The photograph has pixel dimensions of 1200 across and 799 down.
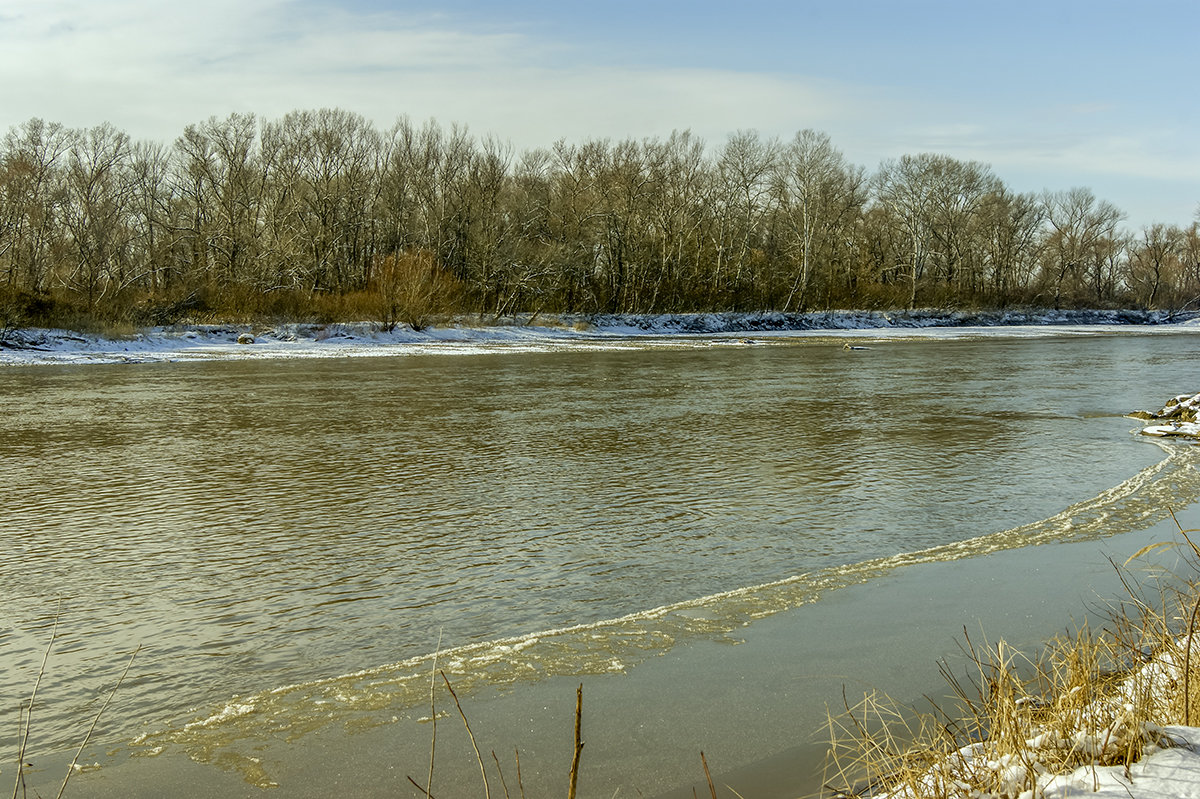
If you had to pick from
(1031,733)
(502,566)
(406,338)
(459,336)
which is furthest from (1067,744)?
(459,336)

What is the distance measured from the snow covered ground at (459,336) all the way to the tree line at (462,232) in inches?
65.6

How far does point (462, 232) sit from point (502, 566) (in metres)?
50.7

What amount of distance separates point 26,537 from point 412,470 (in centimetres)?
395

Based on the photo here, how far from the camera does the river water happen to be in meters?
4.17

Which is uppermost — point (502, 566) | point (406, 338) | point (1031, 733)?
point (406, 338)

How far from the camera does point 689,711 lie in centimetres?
429

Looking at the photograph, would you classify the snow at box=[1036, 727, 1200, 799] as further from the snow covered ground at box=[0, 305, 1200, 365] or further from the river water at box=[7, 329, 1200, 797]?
the snow covered ground at box=[0, 305, 1200, 365]

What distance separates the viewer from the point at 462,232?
2196 inches

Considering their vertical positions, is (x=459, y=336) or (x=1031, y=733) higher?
(x=459, y=336)

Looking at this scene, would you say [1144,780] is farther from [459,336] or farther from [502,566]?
[459,336]

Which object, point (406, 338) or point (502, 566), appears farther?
point (406, 338)

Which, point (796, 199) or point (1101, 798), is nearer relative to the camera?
point (1101, 798)

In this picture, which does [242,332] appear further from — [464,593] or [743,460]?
[464,593]

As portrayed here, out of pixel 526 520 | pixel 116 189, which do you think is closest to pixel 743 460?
pixel 526 520
